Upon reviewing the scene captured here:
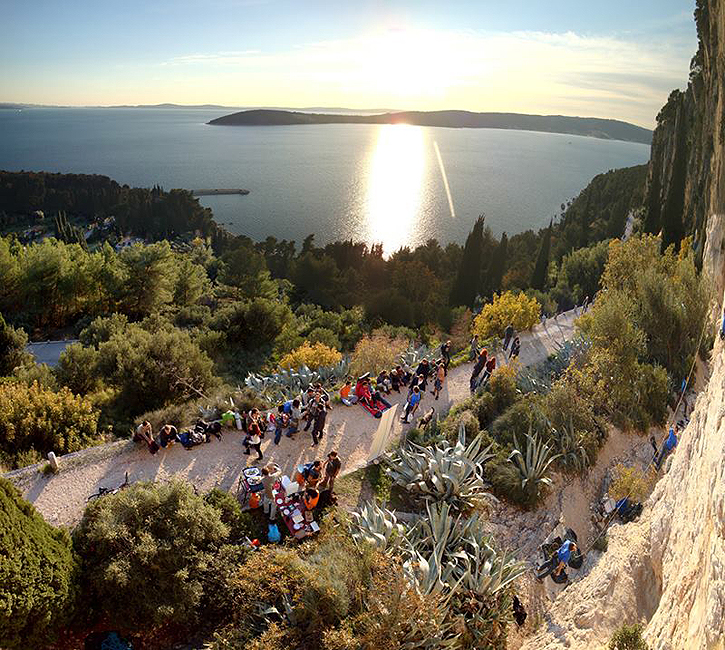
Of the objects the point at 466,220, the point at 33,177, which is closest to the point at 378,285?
the point at 466,220

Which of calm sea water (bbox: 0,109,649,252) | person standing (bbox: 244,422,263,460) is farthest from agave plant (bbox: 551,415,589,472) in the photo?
calm sea water (bbox: 0,109,649,252)

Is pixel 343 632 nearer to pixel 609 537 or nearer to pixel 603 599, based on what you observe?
pixel 603 599

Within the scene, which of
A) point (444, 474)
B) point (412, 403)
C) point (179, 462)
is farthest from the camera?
point (412, 403)

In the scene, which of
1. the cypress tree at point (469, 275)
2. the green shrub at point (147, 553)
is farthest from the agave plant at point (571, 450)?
the cypress tree at point (469, 275)

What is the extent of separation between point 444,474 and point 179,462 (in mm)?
5810

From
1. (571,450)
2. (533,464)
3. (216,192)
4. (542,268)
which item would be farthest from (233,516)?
(216,192)

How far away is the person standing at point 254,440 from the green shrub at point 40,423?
14.0 feet

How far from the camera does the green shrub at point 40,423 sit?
10.8m

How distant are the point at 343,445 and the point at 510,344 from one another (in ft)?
27.1

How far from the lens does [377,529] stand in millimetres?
8094

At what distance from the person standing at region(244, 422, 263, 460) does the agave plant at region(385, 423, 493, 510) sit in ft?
9.58

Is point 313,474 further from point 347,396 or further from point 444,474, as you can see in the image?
point 347,396

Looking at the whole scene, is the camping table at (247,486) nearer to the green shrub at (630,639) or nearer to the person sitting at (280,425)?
the person sitting at (280,425)

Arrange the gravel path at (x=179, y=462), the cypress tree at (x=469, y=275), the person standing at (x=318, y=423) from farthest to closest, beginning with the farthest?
the cypress tree at (x=469, y=275) → the person standing at (x=318, y=423) → the gravel path at (x=179, y=462)
